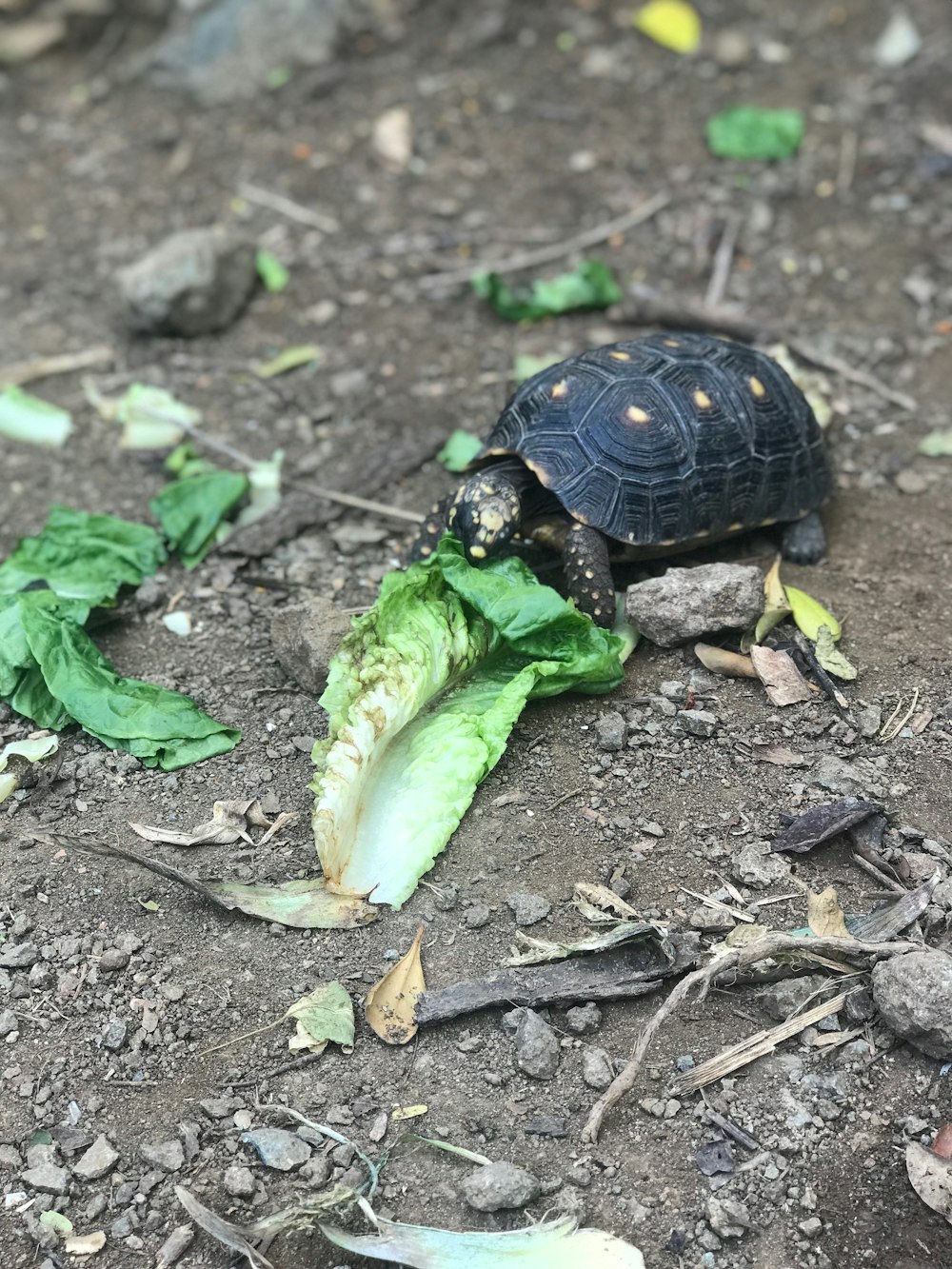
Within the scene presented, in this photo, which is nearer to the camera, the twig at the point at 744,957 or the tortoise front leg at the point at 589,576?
the twig at the point at 744,957

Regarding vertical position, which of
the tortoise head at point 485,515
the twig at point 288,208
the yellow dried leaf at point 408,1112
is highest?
the tortoise head at point 485,515

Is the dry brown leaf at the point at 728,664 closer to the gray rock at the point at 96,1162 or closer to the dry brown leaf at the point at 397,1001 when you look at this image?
the dry brown leaf at the point at 397,1001

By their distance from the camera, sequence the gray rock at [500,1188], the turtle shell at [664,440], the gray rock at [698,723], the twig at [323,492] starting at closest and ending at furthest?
the gray rock at [500,1188]
the gray rock at [698,723]
the turtle shell at [664,440]
the twig at [323,492]

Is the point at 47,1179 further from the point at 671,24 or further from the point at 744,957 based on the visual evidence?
the point at 671,24

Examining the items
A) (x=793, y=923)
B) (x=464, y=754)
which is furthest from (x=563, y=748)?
(x=793, y=923)

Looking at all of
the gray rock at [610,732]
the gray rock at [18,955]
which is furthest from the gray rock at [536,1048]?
the gray rock at [18,955]

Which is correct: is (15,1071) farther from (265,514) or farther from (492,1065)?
(265,514)
